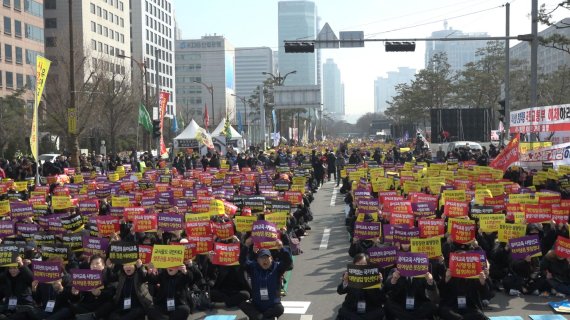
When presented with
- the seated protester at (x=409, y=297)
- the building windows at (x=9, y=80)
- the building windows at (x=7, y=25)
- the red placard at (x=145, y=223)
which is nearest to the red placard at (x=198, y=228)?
the red placard at (x=145, y=223)

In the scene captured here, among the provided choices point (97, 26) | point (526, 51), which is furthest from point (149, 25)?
point (526, 51)

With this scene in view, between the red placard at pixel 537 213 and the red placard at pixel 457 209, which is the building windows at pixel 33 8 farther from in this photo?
the red placard at pixel 537 213

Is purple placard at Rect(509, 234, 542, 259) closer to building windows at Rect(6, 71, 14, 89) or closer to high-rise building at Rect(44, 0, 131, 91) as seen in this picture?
building windows at Rect(6, 71, 14, 89)

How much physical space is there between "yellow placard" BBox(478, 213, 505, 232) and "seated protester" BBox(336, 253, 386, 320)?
11.5 feet

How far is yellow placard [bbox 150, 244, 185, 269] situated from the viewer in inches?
385

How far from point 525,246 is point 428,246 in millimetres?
2447

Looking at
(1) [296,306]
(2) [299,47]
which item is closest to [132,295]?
(1) [296,306]

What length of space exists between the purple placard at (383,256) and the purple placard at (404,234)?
877 millimetres

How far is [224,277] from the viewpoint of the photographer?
10.9 metres

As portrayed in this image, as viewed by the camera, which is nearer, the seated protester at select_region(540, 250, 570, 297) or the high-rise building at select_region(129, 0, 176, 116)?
the seated protester at select_region(540, 250, 570, 297)

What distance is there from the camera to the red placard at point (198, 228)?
11.8 meters

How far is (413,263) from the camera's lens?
368 inches

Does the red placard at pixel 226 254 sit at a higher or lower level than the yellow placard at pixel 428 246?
lower

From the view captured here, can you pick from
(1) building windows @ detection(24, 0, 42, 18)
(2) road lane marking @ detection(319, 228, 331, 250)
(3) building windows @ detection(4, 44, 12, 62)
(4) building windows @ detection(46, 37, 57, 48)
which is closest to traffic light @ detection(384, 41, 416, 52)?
(2) road lane marking @ detection(319, 228, 331, 250)
